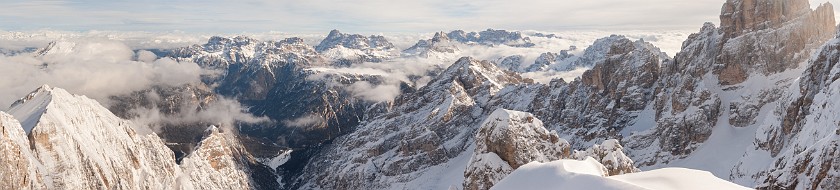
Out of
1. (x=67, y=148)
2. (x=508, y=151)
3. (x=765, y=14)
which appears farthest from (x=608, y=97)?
(x=67, y=148)

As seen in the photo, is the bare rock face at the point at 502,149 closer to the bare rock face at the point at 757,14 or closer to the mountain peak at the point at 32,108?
the bare rock face at the point at 757,14

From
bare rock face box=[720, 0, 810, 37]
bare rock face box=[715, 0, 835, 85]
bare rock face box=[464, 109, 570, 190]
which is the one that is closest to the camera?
bare rock face box=[464, 109, 570, 190]

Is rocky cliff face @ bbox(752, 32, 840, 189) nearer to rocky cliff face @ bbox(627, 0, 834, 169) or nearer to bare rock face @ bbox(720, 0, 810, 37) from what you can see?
rocky cliff face @ bbox(627, 0, 834, 169)

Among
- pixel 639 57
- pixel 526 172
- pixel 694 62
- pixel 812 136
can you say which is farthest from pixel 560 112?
→ pixel 526 172

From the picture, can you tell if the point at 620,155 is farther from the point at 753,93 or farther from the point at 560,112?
the point at 560,112

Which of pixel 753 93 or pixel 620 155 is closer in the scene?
pixel 620 155

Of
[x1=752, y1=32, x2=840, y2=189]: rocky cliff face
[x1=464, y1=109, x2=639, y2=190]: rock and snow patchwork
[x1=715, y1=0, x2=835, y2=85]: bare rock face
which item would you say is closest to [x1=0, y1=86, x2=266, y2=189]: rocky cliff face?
[x1=464, y1=109, x2=639, y2=190]: rock and snow patchwork

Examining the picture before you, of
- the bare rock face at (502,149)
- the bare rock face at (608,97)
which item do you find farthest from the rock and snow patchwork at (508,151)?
the bare rock face at (608,97)

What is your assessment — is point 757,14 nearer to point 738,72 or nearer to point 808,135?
point 738,72
